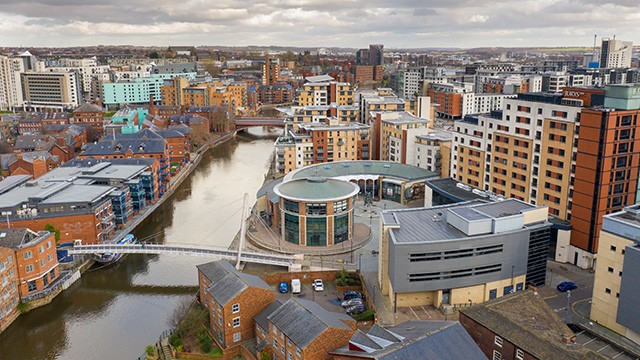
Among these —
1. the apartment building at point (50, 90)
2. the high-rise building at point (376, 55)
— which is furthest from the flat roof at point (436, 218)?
the high-rise building at point (376, 55)

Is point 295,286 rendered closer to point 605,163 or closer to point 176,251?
point 176,251

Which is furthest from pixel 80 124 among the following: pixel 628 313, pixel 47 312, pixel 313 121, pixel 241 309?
pixel 628 313

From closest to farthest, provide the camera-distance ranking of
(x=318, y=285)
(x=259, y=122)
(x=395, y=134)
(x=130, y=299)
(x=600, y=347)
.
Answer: (x=600, y=347) < (x=318, y=285) < (x=130, y=299) < (x=395, y=134) < (x=259, y=122)

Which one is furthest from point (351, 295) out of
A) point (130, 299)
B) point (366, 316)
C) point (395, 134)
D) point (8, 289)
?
point (395, 134)

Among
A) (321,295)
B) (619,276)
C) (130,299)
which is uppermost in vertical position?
(619,276)

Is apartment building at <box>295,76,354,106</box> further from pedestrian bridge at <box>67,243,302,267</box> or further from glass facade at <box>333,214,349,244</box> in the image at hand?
pedestrian bridge at <box>67,243,302,267</box>

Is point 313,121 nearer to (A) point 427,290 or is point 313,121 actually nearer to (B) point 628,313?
(A) point 427,290
